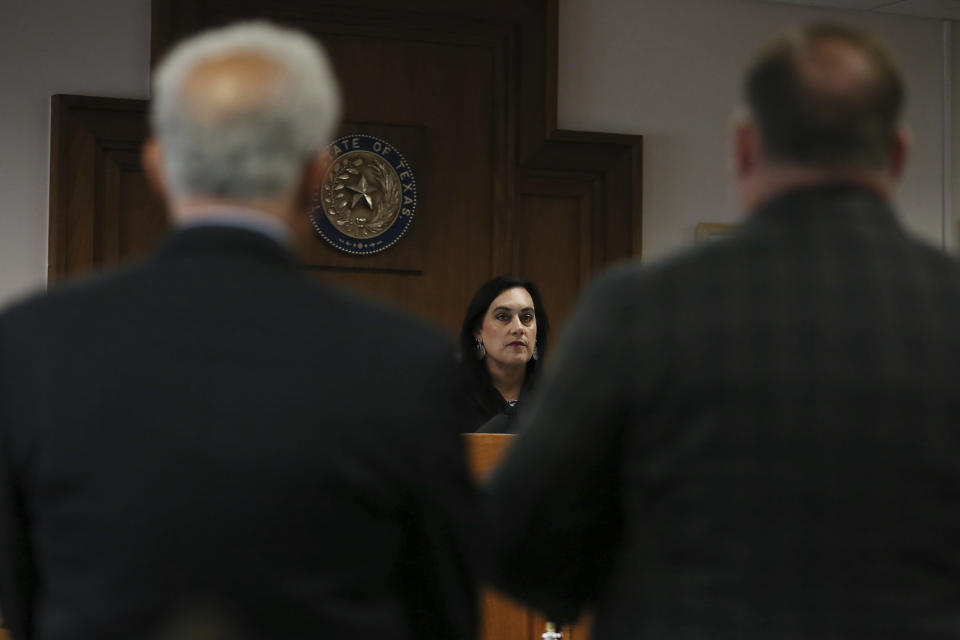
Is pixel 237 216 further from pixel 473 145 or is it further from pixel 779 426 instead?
pixel 473 145

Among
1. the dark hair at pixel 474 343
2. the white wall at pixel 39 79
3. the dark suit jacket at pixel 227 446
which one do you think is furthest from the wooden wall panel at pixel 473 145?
the dark suit jacket at pixel 227 446

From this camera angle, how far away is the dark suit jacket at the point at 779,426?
1574 millimetres

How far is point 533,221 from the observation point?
25.8 feet

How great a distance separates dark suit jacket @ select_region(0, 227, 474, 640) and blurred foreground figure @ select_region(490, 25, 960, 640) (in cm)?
18

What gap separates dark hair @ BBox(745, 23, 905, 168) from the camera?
1.64 meters

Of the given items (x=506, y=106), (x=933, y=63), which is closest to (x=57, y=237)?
(x=506, y=106)

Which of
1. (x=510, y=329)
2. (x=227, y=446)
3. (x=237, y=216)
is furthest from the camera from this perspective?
(x=510, y=329)

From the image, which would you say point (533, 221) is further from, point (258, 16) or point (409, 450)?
point (409, 450)

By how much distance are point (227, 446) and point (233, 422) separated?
0.09ft

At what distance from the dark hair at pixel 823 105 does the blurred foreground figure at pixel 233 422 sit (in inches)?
19.3

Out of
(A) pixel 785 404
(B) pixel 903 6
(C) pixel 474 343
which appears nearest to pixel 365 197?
(C) pixel 474 343

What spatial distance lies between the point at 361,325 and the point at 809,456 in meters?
0.55

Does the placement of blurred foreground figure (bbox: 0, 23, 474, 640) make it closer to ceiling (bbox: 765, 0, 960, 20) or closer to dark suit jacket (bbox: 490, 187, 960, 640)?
dark suit jacket (bbox: 490, 187, 960, 640)

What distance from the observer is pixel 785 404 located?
159cm
